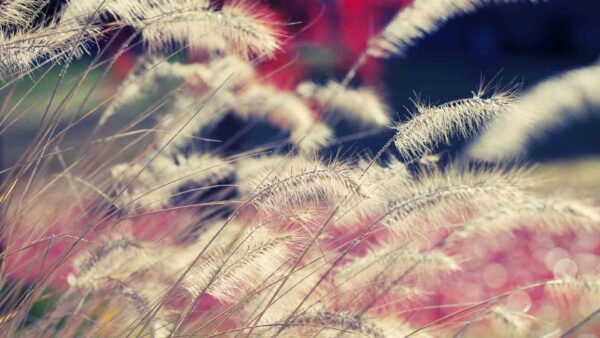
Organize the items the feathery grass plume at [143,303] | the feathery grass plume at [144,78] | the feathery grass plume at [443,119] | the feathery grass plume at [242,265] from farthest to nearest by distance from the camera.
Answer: the feathery grass plume at [144,78], the feathery grass plume at [143,303], the feathery grass plume at [242,265], the feathery grass plume at [443,119]

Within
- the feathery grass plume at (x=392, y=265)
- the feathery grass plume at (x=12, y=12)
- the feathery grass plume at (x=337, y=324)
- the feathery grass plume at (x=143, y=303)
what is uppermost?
the feathery grass plume at (x=12, y=12)

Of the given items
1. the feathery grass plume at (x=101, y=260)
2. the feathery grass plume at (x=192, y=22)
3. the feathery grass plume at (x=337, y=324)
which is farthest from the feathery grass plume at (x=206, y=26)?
the feathery grass plume at (x=337, y=324)

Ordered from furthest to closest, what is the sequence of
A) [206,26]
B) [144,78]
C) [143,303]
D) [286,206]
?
1. [144,78]
2. [206,26]
3. [143,303]
4. [286,206]

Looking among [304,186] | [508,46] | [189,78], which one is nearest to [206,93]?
[189,78]

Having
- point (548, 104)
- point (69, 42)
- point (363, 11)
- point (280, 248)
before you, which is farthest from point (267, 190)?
point (363, 11)

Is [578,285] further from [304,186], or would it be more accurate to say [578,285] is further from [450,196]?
[304,186]

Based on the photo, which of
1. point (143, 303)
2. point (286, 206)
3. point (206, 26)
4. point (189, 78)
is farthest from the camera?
point (189, 78)

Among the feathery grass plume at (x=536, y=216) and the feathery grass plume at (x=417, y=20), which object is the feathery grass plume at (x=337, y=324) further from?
the feathery grass plume at (x=417, y=20)
